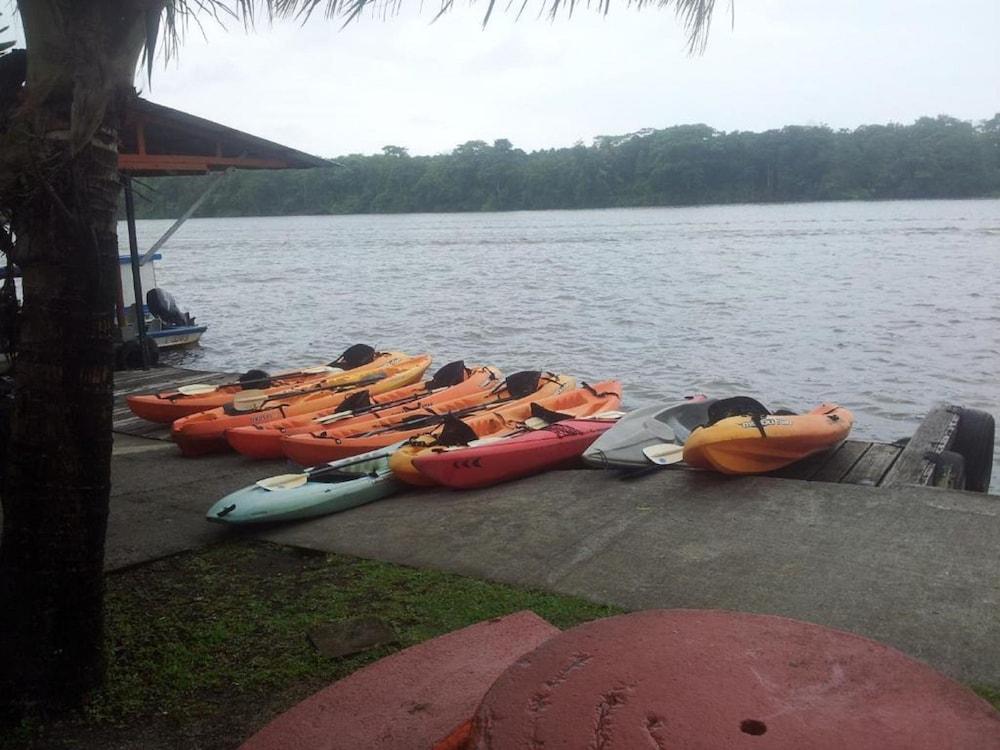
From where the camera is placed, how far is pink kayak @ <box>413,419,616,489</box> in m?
6.44

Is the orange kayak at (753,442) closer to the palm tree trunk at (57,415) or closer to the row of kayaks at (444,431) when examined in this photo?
the row of kayaks at (444,431)

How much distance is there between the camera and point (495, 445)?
21.9ft

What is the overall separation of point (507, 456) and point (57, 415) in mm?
3984

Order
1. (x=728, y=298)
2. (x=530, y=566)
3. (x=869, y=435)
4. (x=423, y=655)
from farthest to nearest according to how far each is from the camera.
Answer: (x=728, y=298) < (x=869, y=435) < (x=530, y=566) < (x=423, y=655)

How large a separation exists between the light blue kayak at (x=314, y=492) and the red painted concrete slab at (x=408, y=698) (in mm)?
2924

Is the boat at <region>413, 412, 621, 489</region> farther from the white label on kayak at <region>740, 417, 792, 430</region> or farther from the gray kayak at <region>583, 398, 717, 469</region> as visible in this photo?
the white label on kayak at <region>740, 417, 792, 430</region>

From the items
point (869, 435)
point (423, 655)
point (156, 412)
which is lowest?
point (869, 435)

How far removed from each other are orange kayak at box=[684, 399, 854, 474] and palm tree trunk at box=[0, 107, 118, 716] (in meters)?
4.01

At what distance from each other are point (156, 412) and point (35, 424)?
21.0ft

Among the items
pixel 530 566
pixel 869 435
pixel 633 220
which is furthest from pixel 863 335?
pixel 633 220

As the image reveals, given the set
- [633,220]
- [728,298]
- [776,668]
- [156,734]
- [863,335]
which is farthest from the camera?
[633,220]


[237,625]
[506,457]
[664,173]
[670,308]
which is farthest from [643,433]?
[664,173]

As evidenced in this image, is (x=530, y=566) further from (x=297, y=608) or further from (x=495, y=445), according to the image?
(x=495, y=445)

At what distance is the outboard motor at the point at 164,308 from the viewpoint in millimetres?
16141
